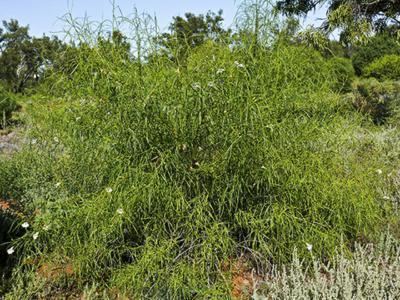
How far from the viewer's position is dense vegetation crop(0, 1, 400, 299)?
8.73 ft

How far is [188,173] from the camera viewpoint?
109 inches

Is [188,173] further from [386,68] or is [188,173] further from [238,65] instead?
[386,68]

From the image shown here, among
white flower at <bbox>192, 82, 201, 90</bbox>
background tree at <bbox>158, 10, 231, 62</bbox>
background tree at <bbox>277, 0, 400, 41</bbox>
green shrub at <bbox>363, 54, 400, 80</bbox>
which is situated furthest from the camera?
green shrub at <bbox>363, 54, 400, 80</bbox>

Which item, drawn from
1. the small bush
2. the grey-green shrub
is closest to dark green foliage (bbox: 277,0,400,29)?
the small bush

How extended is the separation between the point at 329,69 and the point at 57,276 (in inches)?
92.3

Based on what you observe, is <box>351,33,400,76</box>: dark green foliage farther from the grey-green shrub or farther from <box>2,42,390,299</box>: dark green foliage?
the grey-green shrub

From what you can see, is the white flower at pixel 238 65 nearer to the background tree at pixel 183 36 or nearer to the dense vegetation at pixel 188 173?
the dense vegetation at pixel 188 173

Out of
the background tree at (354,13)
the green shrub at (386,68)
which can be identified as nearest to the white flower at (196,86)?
the background tree at (354,13)

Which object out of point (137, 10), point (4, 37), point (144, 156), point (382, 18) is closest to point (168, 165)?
point (144, 156)

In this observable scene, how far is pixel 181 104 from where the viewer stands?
105 inches

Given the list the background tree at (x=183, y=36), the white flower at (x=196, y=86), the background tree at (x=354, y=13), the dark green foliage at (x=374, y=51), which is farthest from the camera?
the dark green foliage at (x=374, y=51)

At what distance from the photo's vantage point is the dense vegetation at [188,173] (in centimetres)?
266

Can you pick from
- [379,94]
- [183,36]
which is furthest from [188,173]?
[379,94]

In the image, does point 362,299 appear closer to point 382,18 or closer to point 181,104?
point 181,104
